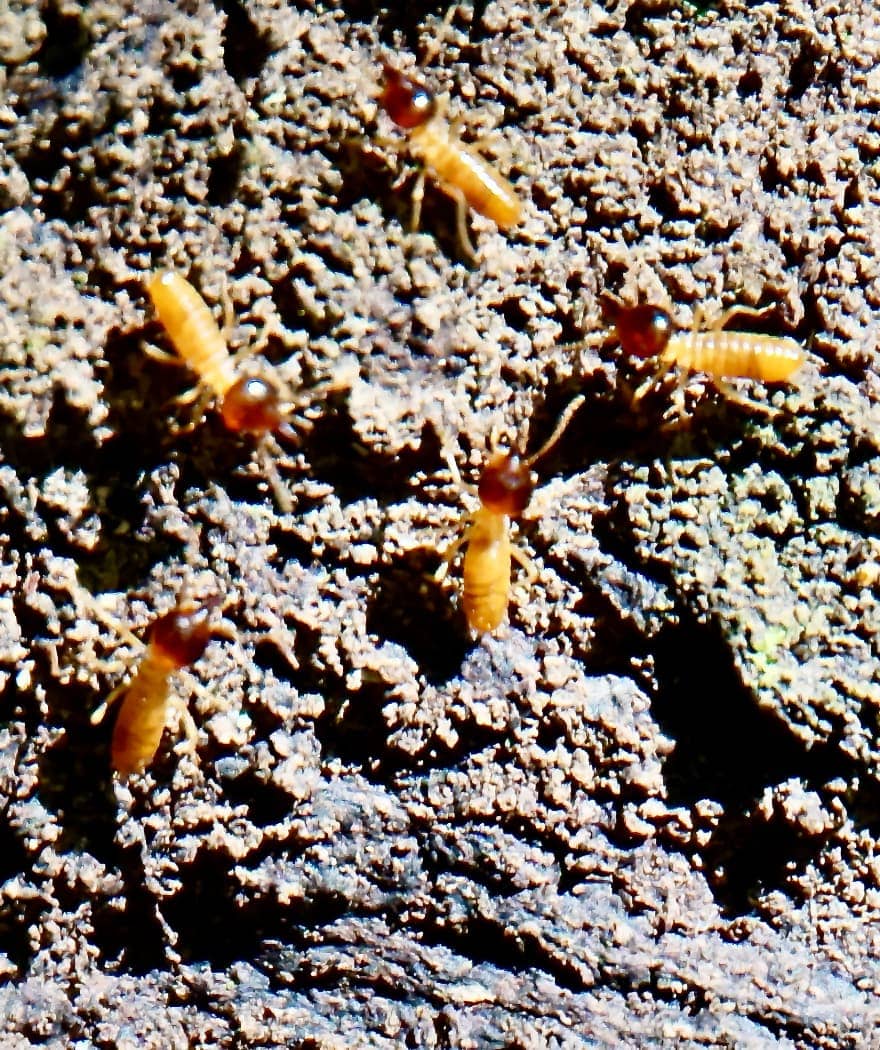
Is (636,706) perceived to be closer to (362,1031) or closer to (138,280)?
(362,1031)

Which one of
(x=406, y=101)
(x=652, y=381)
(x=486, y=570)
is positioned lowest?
(x=486, y=570)

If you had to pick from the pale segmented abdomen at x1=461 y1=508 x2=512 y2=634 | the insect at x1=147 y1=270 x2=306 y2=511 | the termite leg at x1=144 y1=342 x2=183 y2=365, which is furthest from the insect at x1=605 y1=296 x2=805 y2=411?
the termite leg at x1=144 y1=342 x2=183 y2=365

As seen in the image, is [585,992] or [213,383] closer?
[213,383]

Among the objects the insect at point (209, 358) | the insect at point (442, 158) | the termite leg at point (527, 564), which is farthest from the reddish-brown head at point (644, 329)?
the insect at point (209, 358)

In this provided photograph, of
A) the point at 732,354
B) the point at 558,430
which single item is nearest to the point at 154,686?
the point at 558,430

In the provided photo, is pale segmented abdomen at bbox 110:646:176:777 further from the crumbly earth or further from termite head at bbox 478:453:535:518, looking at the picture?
termite head at bbox 478:453:535:518

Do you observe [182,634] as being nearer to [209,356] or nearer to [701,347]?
[209,356]

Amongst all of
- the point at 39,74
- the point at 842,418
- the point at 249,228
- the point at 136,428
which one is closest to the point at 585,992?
the point at 842,418
